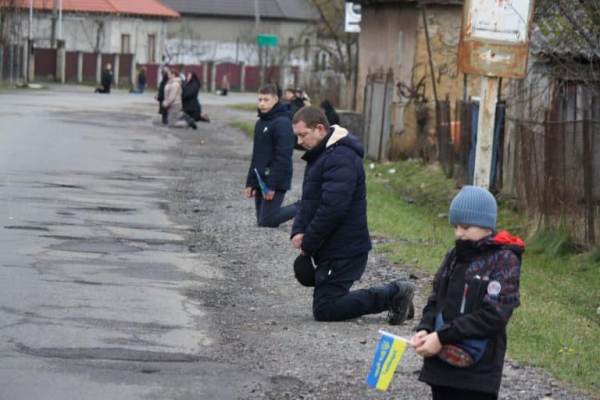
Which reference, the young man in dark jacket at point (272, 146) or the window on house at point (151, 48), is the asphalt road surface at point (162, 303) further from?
the window on house at point (151, 48)

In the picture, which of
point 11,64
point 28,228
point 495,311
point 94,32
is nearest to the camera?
point 495,311

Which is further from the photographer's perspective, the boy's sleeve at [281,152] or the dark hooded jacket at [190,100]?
the dark hooded jacket at [190,100]

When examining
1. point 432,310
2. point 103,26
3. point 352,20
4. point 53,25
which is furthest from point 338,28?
point 432,310

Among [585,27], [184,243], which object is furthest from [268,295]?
[585,27]

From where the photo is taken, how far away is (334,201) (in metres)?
8.45

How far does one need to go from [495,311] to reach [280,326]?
365 cm

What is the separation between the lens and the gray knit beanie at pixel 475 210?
5.39 m

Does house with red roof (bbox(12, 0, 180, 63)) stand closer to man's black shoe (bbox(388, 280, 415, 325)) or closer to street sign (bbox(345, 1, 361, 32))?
street sign (bbox(345, 1, 361, 32))

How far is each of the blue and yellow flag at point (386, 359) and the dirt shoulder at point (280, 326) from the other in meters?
1.25

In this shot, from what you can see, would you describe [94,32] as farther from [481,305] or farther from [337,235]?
[481,305]

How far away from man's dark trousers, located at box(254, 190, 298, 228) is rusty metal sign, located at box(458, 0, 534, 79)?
2498mm

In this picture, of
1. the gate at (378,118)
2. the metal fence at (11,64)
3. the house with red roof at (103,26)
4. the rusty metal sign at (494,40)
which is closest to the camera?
the rusty metal sign at (494,40)

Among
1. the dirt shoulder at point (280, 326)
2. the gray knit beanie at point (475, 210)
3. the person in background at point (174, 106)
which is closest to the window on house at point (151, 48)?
the person in background at point (174, 106)

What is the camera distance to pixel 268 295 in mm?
10156
